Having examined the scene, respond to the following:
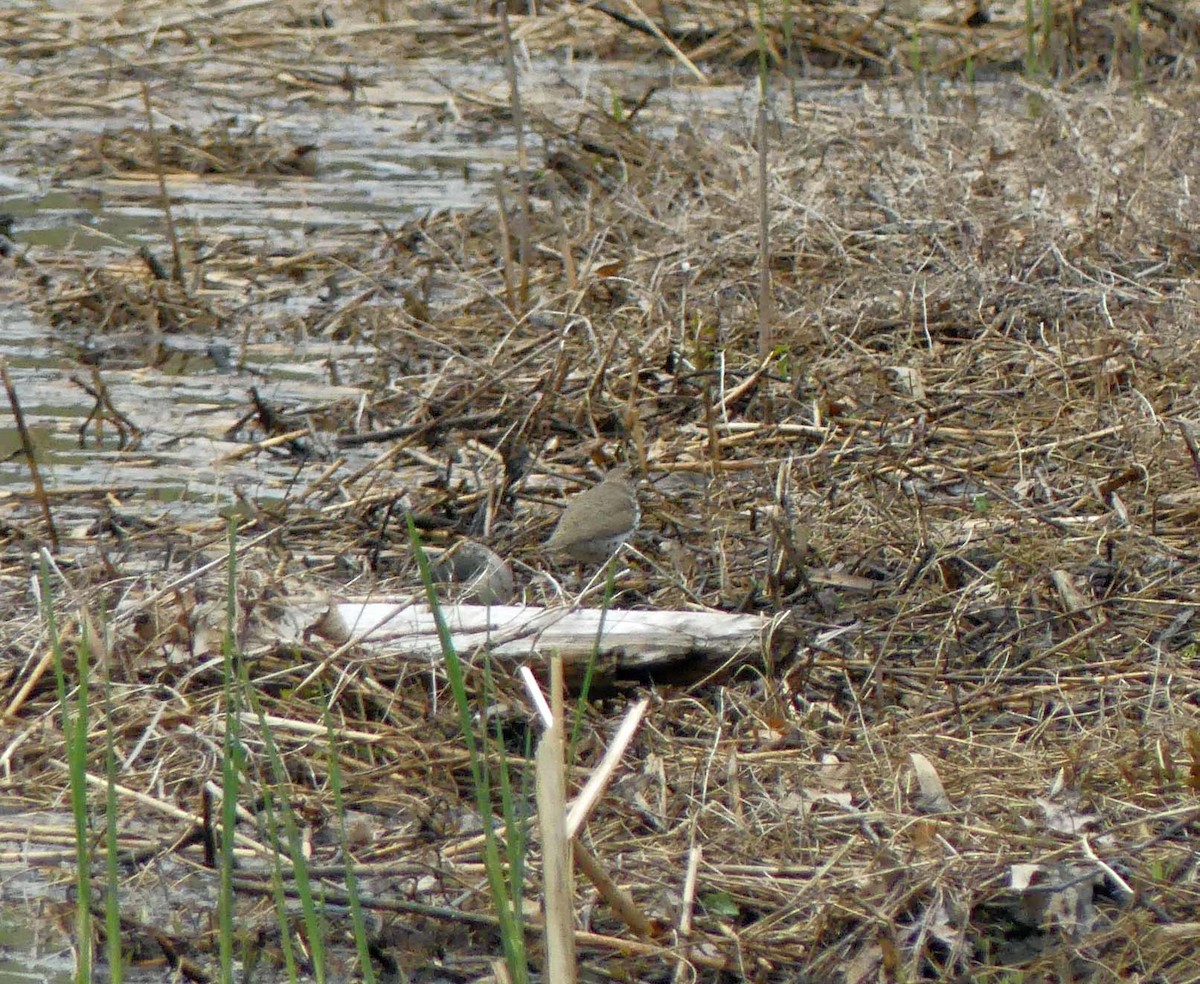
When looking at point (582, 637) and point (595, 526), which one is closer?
point (582, 637)

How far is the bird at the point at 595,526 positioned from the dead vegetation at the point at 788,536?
104mm

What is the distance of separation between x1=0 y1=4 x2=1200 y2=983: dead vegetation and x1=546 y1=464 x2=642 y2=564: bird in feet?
0.34

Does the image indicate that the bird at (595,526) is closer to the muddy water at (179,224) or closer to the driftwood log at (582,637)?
the driftwood log at (582,637)

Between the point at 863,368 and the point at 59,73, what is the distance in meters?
5.00

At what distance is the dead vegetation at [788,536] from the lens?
2.57m

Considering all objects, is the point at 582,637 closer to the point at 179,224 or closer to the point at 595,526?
the point at 595,526

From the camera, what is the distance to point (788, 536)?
11.3 ft

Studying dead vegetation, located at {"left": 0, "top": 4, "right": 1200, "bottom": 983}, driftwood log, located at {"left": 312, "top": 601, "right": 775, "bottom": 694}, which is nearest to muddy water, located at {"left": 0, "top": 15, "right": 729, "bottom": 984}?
dead vegetation, located at {"left": 0, "top": 4, "right": 1200, "bottom": 983}

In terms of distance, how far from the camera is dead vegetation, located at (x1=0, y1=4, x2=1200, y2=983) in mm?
2566

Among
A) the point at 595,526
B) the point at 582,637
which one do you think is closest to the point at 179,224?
the point at 595,526

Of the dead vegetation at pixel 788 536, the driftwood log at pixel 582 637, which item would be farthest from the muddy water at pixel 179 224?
the driftwood log at pixel 582 637

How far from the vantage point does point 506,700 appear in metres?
3.04

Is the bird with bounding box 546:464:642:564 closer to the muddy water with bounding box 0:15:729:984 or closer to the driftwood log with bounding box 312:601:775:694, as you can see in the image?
the driftwood log with bounding box 312:601:775:694

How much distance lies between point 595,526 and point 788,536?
1.30ft
